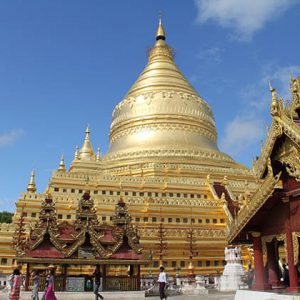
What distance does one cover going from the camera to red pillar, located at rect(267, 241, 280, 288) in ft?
37.1

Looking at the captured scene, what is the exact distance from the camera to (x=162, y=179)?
40094 mm

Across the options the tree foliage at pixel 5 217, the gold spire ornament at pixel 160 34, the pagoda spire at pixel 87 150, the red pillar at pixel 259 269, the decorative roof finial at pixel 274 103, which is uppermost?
the gold spire ornament at pixel 160 34

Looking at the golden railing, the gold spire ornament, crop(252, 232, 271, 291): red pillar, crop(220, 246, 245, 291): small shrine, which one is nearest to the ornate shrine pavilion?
crop(252, 232, 271, 291): red pillar

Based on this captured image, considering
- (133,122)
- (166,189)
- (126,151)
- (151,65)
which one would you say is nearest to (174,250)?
(166,189)

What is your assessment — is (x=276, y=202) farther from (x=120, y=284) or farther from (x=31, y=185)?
(x=31, y=185)

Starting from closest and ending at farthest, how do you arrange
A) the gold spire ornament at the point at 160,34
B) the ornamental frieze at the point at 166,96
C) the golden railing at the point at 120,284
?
1. the golden railing at the point at 120,284
2. the ornamental frieze at the point at 166,96
3. the gold spire ornament at the point at 160,34

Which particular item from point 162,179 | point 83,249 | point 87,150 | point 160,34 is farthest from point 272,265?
point 160,34

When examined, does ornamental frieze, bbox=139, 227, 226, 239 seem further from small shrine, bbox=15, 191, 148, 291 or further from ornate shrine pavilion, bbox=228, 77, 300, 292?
ornate shrine pavilion, bbox=228, 77, 300, 292

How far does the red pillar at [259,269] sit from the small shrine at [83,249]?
828 centimetres

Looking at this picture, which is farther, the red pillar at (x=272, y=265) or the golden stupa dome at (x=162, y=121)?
the golden stupa dome at (x=162, y=121)

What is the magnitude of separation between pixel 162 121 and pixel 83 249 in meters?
31.6

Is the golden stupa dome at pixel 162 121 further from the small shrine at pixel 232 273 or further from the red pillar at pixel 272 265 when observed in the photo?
the red pillar at pixel 272 265

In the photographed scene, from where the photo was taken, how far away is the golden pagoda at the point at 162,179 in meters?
32.6

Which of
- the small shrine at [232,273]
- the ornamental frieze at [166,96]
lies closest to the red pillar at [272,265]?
the small shrine at [232,273]
